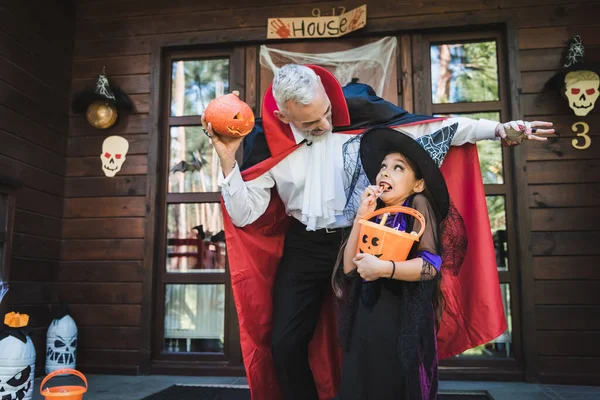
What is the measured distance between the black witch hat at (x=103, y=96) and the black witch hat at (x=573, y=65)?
291 centimetres

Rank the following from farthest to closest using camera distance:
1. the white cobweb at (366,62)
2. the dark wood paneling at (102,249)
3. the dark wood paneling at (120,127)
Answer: the dark wood paneling at (120,127)
the dark wood paneling at (102,249)
the white cobweb at (366,62)

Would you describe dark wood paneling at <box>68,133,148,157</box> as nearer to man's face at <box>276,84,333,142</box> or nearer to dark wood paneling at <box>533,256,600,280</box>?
man's face at <box>276,84,333,142</box>

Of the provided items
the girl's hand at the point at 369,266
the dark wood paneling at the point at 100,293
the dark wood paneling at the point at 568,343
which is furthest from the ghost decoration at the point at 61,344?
the dark wood paneling at the point at 568,343

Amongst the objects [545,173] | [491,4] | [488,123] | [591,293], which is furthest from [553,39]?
[488,123]

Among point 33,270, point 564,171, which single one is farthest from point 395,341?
point 33,270

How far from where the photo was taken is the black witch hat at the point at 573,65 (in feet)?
11.2

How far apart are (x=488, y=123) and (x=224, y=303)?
7.71ft

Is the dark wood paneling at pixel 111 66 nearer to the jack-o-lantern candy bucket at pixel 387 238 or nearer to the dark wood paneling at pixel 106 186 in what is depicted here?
the dark wood paneling at pixel 106 186

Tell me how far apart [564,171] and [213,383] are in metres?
2.64

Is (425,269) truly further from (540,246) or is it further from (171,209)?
(171,209)

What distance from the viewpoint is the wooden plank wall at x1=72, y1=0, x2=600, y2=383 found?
3426 millimetres

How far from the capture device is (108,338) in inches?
151

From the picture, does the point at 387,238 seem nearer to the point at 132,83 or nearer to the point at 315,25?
the point at 315,25

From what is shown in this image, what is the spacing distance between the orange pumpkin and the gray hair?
0.15 m
